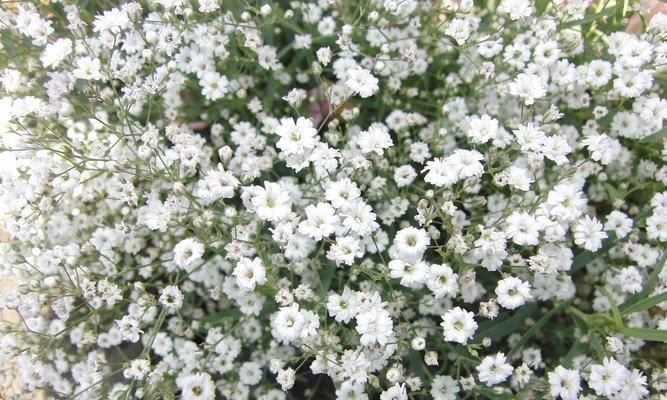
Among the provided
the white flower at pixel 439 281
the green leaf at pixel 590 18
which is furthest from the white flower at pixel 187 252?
the green leaf at pixel 590 18

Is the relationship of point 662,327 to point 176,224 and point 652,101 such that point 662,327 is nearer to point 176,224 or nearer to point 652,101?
point 652,101

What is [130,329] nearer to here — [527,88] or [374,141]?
[374,141]

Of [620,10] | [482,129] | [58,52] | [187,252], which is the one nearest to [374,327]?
[187,252]

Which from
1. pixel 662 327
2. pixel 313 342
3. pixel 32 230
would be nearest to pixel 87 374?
pixel 32 230

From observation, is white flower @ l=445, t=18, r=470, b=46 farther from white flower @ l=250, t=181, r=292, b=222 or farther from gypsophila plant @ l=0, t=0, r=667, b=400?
white flower @ l=250, t=181, r=292, b=222

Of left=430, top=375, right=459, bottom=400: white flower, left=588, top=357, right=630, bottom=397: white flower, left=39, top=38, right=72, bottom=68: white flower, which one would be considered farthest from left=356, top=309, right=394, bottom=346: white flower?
left=39, top=38, right=72, bottom=68: white flower

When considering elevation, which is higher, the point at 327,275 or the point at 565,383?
the point at 327,275
